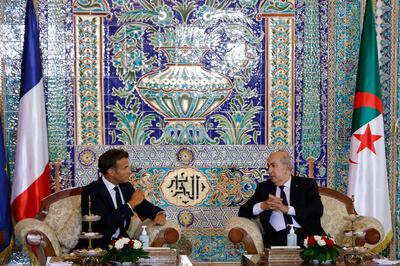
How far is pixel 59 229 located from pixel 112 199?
54 cm

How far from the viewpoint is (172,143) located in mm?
8359

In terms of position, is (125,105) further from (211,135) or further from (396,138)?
(396,138)

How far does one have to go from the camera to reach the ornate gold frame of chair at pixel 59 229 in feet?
21.9

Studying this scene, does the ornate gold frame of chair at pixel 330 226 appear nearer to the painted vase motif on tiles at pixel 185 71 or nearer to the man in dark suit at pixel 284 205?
the man in dark suit at pixel 284 205

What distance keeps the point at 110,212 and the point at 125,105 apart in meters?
1.84

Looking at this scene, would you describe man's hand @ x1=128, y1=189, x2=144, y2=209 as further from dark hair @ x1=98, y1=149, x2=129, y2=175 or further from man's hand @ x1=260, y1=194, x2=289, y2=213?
man's hand @ x1=260, y1=194, x2=289, y2=213

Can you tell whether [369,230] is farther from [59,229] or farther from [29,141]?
[29,141]

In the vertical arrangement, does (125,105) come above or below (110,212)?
above

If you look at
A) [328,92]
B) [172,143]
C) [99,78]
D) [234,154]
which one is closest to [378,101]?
[328,92]

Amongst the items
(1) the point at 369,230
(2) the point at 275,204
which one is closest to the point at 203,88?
(2) the point at 275,204

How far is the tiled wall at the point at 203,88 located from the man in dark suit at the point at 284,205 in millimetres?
1266

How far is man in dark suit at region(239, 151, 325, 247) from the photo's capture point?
7.00 metres

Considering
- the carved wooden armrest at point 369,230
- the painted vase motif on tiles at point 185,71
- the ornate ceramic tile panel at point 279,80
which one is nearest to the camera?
the carved wooden armrest at point 369,230

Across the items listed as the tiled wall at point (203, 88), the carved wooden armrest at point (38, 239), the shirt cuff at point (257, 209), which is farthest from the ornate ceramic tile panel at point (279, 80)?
the carved wooden armrest at point (38, 239)
